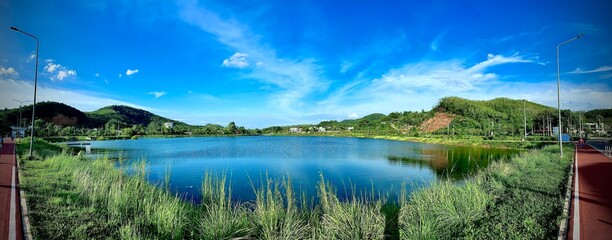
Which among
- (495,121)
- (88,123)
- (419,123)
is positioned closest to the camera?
(495,121)

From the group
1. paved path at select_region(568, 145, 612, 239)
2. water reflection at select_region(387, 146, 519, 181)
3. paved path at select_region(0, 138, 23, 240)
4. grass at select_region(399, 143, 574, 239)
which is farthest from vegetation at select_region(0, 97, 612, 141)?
paved path at select_region(0, 138, 23, 240)

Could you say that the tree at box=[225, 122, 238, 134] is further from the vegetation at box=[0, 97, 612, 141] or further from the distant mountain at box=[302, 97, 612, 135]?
the distant mountain at box=[302, 97, 612, 135]

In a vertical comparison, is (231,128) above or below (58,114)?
below

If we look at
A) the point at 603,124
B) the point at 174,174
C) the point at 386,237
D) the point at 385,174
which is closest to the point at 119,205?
the point at 386,237

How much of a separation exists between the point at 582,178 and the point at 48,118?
10836 cm

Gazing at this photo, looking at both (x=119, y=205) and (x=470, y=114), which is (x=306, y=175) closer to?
(x=119, y=205)

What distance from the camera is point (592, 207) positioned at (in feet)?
21.9

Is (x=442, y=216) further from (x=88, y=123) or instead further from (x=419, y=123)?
(x=88, y=123)

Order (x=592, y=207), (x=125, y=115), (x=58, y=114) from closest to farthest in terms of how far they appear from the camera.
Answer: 1. (x=592, y=207)
2. (x=58, y=114)
3. (x=125, y=115)

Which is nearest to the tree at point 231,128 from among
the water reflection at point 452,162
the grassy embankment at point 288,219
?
the water reflection at point 452,162

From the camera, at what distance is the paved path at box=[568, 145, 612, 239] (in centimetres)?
517

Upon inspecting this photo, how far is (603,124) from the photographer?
69812 mm

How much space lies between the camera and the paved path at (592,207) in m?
5.17

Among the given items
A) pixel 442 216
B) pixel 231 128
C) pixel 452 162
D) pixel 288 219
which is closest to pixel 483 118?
pixel 452 162
